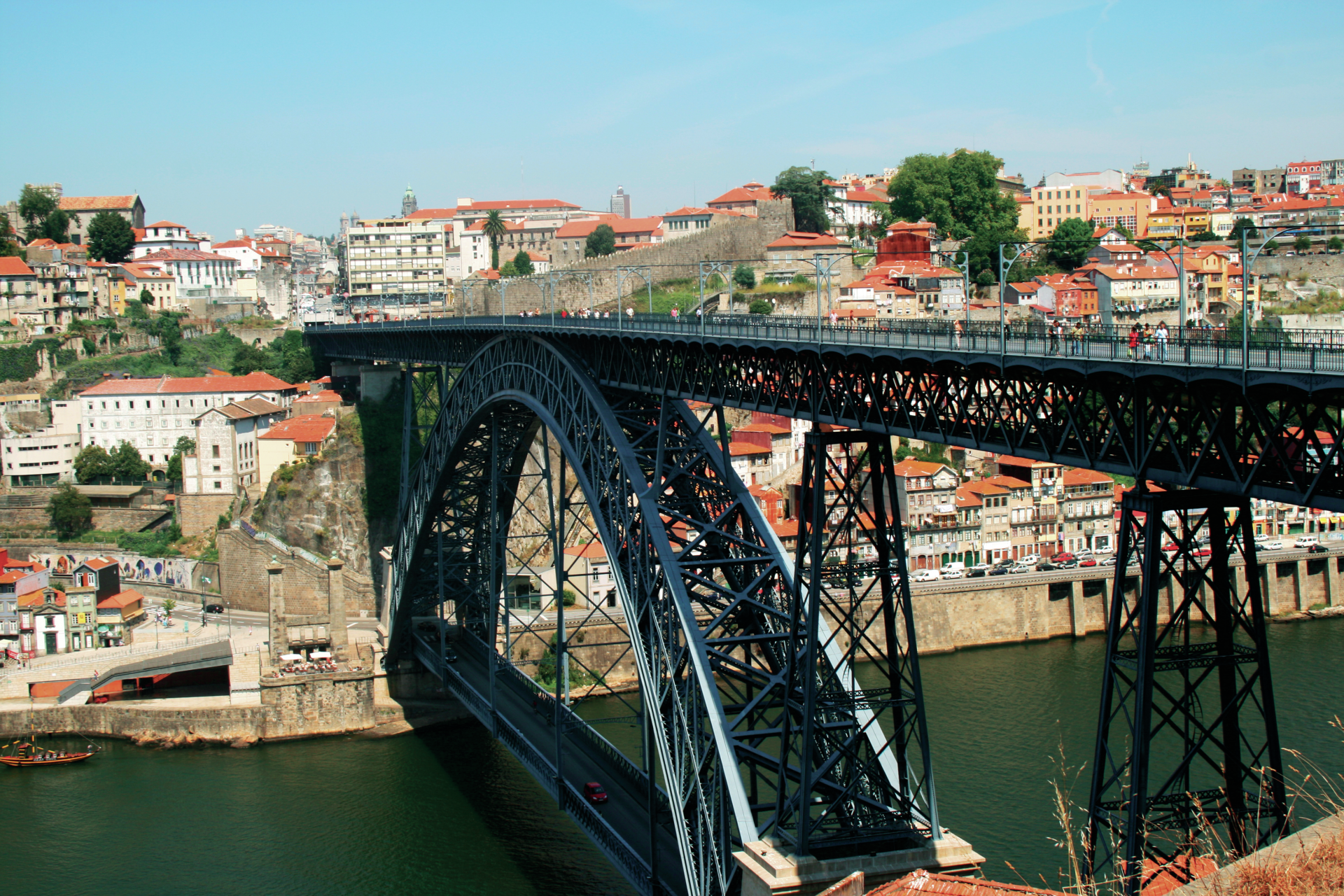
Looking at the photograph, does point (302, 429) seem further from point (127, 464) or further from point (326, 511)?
point (127, 464)

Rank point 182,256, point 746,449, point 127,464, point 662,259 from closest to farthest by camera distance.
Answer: point 746,449, point 127,464, point 662,259, point 182,256

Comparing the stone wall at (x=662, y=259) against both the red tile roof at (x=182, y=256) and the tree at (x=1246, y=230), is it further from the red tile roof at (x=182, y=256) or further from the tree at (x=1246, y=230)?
the tree at (x=1246, y=230)

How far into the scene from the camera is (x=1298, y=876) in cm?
855

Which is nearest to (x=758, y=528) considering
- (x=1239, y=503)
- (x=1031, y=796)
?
(x=1239, y=503)

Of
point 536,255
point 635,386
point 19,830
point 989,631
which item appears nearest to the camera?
point 635,386

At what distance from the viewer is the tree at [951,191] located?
77.1 meters

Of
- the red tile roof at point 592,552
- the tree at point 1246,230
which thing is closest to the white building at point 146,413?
the red tile roof at point 592,552

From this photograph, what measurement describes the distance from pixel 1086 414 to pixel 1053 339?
0.82 m

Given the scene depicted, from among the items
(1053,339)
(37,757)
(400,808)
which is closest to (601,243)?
(37,757)

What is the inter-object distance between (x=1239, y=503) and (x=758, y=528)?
8878mm

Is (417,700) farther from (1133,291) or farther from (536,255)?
(536,255)

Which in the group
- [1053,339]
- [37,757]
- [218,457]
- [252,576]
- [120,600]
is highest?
[1053,339]

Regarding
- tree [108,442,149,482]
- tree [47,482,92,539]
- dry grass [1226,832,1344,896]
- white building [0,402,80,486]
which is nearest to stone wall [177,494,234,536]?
tree [47,482,92,539]

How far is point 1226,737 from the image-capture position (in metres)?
11.6
